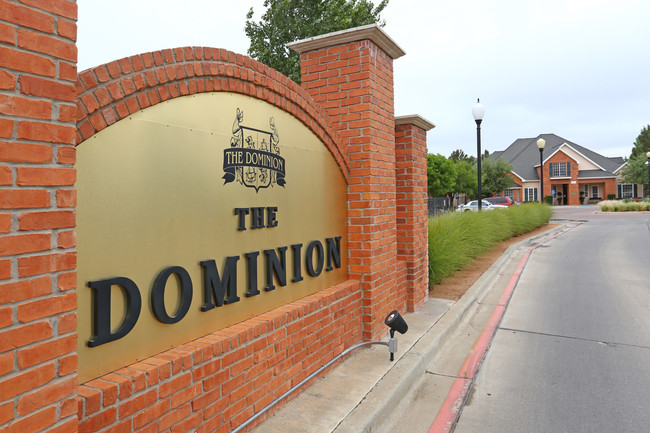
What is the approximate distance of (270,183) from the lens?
379cm

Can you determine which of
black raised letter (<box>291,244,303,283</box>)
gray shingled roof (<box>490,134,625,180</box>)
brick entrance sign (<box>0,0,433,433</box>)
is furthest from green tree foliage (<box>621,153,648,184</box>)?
black raised letter (<box>291,244,303,283</box>)

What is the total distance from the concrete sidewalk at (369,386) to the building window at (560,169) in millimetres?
57046

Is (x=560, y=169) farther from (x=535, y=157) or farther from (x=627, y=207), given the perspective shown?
(x=627, y=207)

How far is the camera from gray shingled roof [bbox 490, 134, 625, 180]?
56.6 meters

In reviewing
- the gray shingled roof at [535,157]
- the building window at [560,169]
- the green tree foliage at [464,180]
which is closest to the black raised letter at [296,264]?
the green tree foliage at [464,180]

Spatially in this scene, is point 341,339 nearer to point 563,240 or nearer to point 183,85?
point 183,85

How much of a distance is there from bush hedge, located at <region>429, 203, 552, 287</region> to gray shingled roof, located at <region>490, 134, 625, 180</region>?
41607mm

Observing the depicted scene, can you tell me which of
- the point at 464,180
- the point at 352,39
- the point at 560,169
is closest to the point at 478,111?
the point at 352,39

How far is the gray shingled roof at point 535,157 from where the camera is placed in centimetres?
5656

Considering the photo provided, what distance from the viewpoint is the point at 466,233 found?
11688 mm

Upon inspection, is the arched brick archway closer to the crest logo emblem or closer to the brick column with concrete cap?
the crest logo emblem

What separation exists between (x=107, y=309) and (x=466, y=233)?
1050 centimetres

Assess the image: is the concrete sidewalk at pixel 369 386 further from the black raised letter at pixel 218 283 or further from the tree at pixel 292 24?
the tree at pixel 292 24

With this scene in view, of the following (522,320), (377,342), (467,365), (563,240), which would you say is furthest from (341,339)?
(563,240)
